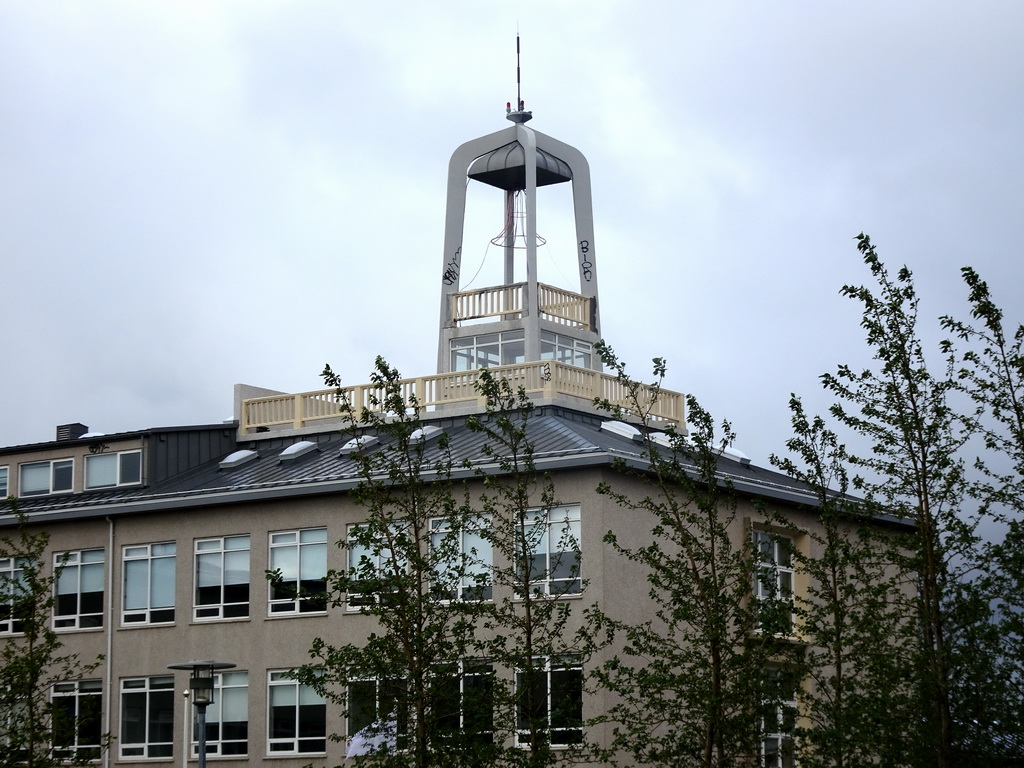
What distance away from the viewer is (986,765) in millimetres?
22625

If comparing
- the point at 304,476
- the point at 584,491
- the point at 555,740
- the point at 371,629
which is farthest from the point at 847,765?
the point at 304,476

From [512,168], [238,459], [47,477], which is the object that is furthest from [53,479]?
[512,168]

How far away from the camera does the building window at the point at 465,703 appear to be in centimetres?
2448

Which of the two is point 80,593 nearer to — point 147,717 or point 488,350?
point 147,717

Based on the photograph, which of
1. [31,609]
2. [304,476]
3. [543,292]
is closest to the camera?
[31,609]

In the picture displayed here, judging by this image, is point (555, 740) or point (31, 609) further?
point (555, 740)

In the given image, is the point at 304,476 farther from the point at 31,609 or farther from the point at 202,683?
the point at 31,609

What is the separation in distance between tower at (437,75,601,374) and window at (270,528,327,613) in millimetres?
11071

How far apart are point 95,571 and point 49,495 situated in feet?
13.4

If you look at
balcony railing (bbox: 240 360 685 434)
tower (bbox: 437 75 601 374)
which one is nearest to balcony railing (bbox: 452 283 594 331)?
tower (bbox: 437 75 601 374)

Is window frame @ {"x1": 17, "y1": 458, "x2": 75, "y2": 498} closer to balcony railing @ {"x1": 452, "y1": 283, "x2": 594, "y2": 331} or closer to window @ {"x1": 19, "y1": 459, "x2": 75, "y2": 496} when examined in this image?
window @ {"x1": 19, "y1": 459, "x2": 75, "y2": 496}

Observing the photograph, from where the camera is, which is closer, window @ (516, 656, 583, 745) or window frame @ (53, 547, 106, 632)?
window @ (516, 656, 583, 745)

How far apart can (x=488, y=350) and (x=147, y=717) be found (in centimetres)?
1529

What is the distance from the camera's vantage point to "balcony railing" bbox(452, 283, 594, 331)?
50.2 m
